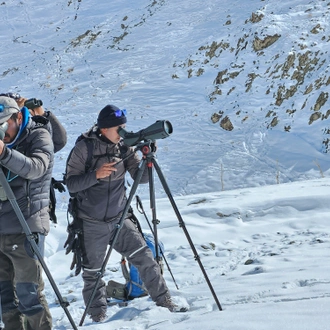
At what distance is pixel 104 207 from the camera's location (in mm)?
Result: 3963

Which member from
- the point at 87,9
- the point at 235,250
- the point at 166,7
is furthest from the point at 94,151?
the point at 87,9

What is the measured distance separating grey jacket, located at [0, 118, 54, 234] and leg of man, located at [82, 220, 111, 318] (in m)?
0.75

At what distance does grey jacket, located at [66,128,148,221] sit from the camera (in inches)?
153

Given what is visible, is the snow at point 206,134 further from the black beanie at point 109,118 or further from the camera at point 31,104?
the camera at point 31,104

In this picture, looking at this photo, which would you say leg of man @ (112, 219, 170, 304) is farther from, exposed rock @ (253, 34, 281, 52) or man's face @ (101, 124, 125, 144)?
exposed rock @ (253, 34, 281, 52)

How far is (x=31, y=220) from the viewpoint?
3193mm

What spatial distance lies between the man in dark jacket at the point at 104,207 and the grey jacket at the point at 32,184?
56 cm

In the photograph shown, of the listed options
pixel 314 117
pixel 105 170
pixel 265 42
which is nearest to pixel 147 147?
pixel 105 170

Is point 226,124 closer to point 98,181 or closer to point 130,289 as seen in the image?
point 130,289

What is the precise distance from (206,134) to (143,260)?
12.3 meters

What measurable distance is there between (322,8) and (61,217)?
646 inches

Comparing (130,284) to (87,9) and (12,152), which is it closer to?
(12,152)

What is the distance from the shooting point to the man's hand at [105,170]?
12.2ft

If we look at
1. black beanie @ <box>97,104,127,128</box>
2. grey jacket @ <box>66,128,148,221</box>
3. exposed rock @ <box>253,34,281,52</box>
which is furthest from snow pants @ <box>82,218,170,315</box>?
exposed rock @ <box>253,34,281,52</box>
